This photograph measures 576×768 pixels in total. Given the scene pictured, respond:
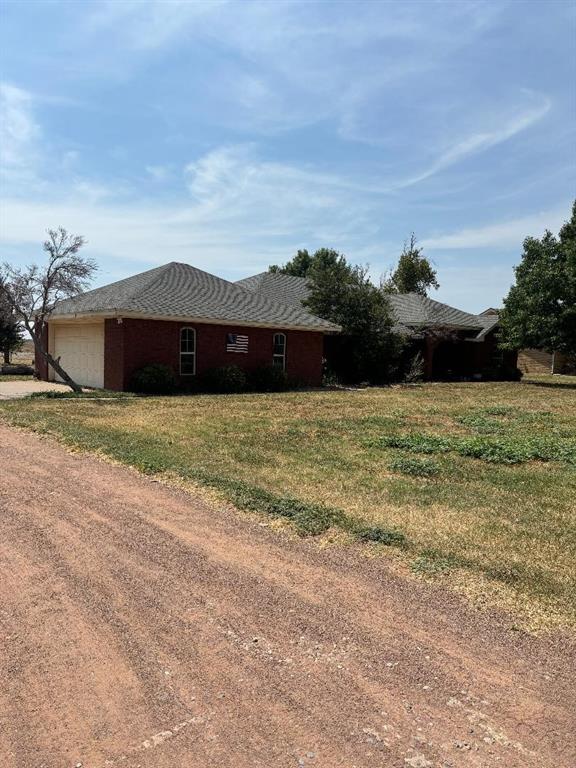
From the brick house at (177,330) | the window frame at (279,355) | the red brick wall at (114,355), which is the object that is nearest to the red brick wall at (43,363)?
the brick house at (177,330)

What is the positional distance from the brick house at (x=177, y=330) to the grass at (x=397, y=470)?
3.83 meters

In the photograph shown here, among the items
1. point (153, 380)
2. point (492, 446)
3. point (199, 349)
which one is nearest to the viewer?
point (492, 446)

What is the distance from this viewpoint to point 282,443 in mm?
10266

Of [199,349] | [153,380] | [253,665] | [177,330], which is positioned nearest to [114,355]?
[153,380]

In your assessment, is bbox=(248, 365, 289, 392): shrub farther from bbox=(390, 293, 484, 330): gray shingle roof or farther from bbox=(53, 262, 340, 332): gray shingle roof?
bbox=(390, 293, 484, 330): gray shingle roof

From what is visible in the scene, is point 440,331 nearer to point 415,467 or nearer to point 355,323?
point 355,323

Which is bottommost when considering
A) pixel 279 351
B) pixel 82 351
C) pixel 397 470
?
pixel 397 470

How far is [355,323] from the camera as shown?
87.4 ft

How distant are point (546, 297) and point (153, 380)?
732 inches

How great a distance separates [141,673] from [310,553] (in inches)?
81.7

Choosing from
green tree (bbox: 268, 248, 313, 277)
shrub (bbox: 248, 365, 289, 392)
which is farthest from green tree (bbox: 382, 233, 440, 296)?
shrub (bbox: 248, 365, 289, 392)

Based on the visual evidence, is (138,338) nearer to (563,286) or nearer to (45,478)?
(45,478)

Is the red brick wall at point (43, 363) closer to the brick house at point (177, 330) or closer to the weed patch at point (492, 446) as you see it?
the brick house at point (177, 330)

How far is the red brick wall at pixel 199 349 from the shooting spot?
19.5 m
